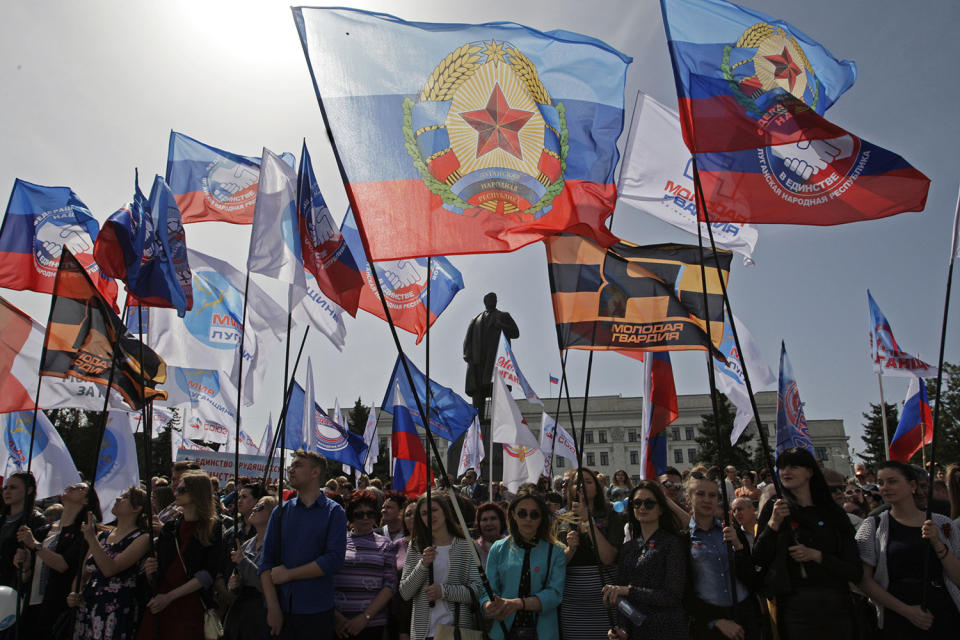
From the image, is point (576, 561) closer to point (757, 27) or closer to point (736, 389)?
point (757, 27)

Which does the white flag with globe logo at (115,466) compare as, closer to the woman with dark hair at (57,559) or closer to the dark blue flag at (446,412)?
the woman with dark hair at (57,559)

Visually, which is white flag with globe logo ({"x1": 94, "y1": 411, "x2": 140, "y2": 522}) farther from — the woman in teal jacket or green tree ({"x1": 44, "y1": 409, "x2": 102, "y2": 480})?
green tree ({"x1": 44, "y1": 409, "x2": 102, "y2": 480})

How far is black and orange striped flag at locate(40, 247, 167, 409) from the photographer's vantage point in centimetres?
698

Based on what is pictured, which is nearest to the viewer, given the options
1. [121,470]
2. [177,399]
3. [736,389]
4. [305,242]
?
[305,242]

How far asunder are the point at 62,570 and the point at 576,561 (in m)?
4.18

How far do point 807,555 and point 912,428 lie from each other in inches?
427

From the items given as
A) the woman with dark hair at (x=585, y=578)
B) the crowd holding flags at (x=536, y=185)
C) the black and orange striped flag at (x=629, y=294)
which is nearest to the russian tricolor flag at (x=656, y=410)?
the crowd holding flags at (x=536, y=185)

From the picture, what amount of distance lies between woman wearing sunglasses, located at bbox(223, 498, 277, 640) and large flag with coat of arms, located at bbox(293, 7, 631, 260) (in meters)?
2.41

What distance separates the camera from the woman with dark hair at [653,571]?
4.51m

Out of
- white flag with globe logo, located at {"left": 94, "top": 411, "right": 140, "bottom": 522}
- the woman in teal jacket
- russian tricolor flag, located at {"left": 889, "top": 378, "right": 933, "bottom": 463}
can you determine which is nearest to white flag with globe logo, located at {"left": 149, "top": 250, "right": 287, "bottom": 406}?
white flag with globe logo, located at {"left": 94, "top": 411, "right": 140, "bottom": 522}

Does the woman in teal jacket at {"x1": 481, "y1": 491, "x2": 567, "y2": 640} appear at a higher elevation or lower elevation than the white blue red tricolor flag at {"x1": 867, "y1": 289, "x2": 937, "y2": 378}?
lower

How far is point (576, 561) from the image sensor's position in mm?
5047

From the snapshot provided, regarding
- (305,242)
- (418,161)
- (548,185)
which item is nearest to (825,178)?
(548,185)

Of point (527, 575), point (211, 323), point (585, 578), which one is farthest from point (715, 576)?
point (211, 323)
